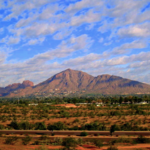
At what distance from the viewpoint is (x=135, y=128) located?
32125mm

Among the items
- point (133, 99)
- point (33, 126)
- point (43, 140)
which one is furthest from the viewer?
point (133, 99)

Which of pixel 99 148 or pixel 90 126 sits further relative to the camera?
pixel 90 126

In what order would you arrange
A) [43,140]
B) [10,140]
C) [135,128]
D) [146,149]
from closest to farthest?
[146,149] → [10,140] → [43,140] → [135,128]

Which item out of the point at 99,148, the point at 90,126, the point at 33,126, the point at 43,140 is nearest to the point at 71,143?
the point at 99,148

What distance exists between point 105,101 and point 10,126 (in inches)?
3277

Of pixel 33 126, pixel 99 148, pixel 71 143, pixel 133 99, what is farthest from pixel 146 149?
pixel 133 99

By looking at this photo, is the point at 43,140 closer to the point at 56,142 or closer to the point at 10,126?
the point at 56,142

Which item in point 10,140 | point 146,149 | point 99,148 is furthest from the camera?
point 10,140

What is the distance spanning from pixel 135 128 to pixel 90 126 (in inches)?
267

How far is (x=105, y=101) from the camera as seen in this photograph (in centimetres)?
11400

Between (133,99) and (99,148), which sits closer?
(99,148)

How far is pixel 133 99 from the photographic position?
108 metres

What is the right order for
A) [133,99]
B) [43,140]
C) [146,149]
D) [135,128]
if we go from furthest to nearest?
[133,99]
[135,128]
[43,140]
[146,149]

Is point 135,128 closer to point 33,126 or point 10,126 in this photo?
point 33,126
